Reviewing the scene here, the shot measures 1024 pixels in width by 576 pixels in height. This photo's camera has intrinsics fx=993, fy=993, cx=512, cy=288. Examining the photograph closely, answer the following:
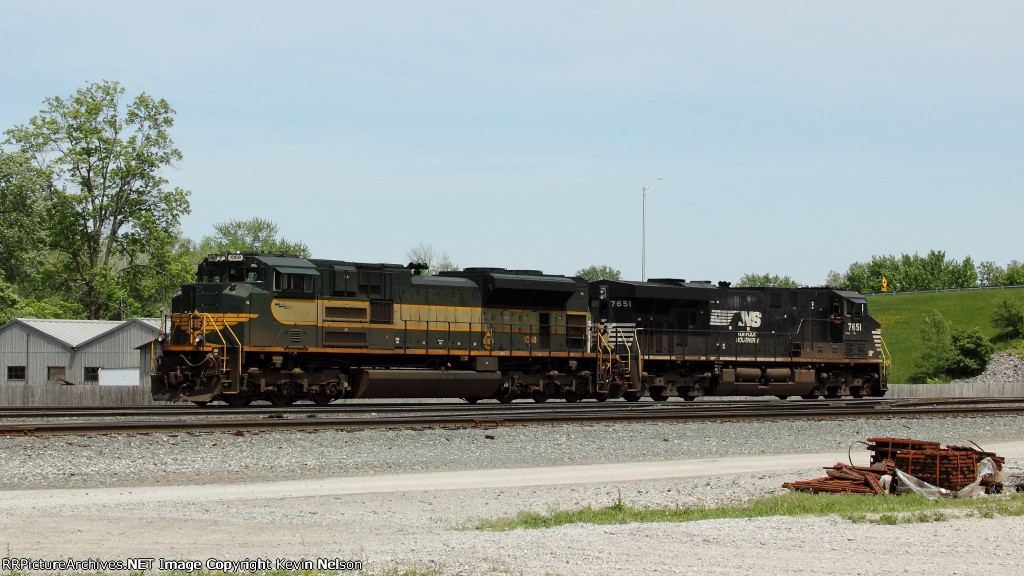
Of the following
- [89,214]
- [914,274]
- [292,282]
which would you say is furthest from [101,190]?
[914,274]

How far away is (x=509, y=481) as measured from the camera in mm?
13055

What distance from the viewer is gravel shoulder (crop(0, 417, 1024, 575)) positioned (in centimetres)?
756

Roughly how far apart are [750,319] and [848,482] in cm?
1911

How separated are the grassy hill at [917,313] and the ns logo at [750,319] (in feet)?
161

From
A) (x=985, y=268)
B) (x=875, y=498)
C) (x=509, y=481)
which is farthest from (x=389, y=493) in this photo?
(x=985, y=268)

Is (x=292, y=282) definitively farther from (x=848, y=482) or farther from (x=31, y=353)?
(x=31, y=353)

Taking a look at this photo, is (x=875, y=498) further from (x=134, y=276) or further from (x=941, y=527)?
(x=134, y=276)

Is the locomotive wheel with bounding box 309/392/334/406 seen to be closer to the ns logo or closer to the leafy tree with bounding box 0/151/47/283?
the ns logo

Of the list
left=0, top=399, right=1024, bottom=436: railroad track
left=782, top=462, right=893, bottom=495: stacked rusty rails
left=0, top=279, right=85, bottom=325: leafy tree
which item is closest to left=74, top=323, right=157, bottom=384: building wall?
left=0, top=279, right=85, bottom=325: leafy tree

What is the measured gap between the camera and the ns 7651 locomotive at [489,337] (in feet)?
73.7

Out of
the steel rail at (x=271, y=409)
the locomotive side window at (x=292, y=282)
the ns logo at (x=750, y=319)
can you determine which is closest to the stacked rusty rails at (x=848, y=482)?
the steel rail at (x=271, y=409)

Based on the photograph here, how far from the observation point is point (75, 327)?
1699 inches

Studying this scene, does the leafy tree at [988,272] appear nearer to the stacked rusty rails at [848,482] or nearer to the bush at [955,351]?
the bush at [955,351]

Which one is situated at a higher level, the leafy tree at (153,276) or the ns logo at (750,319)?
the leafy tree at (153,276)
